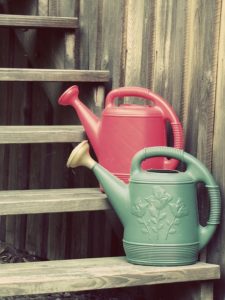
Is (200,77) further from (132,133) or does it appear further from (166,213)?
(166,213)

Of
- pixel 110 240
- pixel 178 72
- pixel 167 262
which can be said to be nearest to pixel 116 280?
pixel 167 262

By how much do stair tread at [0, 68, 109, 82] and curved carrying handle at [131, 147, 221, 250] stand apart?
70 centimetres

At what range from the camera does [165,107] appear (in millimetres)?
2768

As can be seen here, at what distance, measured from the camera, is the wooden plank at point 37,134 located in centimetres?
286

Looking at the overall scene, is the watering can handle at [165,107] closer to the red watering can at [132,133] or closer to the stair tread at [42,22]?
the red watering can at [132,133]

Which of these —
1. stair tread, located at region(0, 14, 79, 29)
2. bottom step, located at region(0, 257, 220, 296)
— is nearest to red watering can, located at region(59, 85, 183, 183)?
bottom step, located at region(0, 257, 220, 296)

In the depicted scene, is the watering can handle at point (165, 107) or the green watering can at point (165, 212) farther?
the watering can handle at point (165, 107)

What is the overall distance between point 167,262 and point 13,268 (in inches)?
17.4

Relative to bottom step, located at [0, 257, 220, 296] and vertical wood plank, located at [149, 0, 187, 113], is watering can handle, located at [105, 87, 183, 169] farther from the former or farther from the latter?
bottom step, located at [0, 257, 220, 296]

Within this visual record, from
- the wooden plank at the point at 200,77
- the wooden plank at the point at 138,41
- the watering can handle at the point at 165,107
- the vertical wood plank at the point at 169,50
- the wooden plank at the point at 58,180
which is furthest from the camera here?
the wooden plank at the point at 58,180

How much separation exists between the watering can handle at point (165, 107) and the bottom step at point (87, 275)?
376 mm

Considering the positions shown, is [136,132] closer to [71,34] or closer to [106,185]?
[106,185]

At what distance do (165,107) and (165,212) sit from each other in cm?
41

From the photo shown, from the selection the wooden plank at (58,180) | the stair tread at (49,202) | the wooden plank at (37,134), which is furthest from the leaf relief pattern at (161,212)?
the wooden plank at (58,180)
